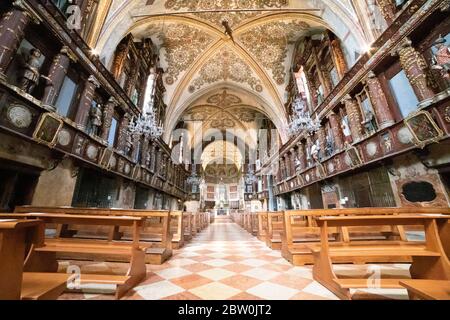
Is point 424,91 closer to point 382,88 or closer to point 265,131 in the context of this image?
point 382,88

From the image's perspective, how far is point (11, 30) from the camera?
11.5ft

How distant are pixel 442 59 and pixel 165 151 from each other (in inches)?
506

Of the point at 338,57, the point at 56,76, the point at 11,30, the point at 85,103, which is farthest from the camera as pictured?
the point at 338,57

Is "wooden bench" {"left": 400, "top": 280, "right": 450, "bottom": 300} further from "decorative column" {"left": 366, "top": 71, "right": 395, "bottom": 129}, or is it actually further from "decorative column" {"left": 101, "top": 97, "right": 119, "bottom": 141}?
"decorative column" {"left": 101, "top": 97, "right": 119, "bottom": 141}

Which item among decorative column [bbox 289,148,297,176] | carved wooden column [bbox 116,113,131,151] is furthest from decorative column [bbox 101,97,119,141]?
decorative column [bbox 289,148,297,176]

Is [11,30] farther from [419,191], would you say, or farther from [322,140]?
[322,140]

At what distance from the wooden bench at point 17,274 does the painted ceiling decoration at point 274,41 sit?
1223cm

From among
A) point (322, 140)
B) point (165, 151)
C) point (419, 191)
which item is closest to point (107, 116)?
point (165, 151)

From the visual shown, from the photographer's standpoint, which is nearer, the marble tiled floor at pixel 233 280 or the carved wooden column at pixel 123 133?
the marble tiled floor at pixel 233 280

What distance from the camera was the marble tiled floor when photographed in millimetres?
1803

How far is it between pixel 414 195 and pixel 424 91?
2.45m

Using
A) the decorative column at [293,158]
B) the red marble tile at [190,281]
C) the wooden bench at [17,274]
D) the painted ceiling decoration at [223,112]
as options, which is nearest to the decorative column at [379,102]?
the decorative column at [293,158]

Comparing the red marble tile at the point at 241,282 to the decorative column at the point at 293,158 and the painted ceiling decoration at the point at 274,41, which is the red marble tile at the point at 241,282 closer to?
the decorative column at the point at 293,158

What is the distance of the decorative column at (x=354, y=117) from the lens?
624 centimetres
